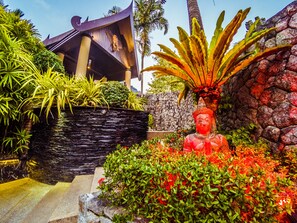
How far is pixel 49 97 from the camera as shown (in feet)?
8.93

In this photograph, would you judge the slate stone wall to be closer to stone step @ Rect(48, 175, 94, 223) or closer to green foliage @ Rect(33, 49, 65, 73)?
stone step @ Rect(48, 175, 94, 223)

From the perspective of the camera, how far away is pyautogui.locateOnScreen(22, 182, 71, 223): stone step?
5.89ft

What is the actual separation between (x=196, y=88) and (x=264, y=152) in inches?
44.7

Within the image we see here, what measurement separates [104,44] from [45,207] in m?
6.51

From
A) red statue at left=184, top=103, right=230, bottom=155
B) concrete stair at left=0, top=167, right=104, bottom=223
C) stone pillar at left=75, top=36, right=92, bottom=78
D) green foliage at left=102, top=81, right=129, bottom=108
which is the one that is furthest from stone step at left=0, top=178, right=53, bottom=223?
stone pillar at left=75, top=36, right=92, bottom=78

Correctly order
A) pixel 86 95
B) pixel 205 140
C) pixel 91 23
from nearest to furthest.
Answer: pixel 205 140
pixel 86 95
pixel 91 23

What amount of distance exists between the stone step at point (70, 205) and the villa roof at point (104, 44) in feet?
16.2

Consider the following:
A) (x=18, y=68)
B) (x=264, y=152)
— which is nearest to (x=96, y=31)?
(x=18, y=68)

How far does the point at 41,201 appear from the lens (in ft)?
6.97

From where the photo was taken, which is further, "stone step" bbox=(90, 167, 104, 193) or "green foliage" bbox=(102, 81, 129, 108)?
"green foliage" bbox=(102, 81, 129, 108)

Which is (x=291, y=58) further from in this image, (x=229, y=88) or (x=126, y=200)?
(x=126, y=200)

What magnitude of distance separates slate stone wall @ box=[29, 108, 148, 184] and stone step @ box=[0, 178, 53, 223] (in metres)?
0.18

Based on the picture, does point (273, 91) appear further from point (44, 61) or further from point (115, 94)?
point (44, 61)

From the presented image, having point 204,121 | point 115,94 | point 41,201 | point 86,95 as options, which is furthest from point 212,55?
point 41,201
